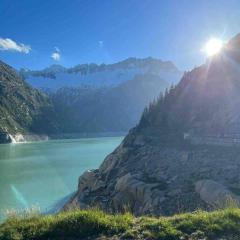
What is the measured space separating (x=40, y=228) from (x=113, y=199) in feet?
79.0

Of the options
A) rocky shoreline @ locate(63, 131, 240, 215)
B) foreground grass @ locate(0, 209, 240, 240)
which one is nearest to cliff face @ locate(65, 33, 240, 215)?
rocky shoreline @ locate(63, 131, 240, 215)

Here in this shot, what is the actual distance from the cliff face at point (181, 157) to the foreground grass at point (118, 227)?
413 cm

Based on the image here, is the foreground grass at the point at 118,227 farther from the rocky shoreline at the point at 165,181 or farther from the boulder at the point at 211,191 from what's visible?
the boulder at the point at 211,191

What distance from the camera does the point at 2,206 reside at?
59.8 metres

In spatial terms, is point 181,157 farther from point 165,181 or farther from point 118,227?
point 118,227

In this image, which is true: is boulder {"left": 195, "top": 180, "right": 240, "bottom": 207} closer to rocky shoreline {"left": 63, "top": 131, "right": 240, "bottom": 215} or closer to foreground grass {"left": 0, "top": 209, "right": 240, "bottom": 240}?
rocky shoreline {"left": 63, "top": 131, "right": 240, "bottom": 215}

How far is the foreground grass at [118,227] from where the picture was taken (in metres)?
11.1

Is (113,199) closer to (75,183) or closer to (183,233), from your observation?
(183,233)

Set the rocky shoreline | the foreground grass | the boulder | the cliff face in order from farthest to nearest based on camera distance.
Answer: the cliff face, the rocky shoreline, the boulder, the foreground grass

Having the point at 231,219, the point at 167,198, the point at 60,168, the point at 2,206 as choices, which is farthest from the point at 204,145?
the point at 60,168

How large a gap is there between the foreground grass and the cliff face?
13.6 feet

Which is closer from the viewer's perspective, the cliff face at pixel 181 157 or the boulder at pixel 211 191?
the boulder at pixel 211 191

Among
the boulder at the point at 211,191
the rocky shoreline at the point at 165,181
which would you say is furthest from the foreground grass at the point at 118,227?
the boulder at the point at 211,191

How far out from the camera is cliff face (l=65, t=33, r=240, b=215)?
29.0 metres
